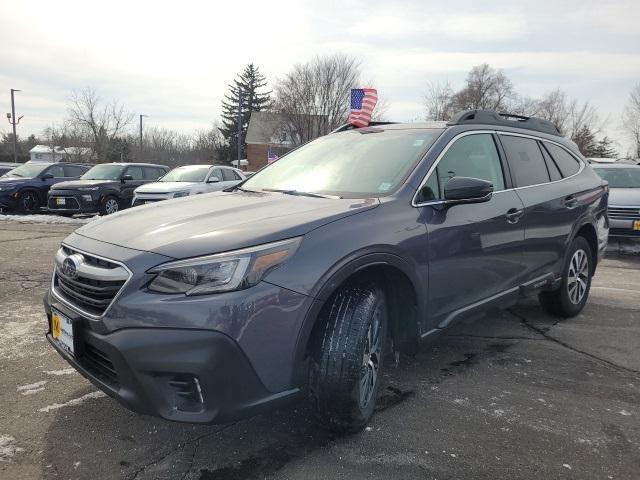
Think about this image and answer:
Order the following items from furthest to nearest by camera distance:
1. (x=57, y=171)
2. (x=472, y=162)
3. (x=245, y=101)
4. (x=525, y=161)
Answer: (x=245, y=101)
(x=57, y=171)
(x=525, y=161)
(x=472, y=162)

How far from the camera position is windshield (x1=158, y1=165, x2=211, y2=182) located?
12.6 meters

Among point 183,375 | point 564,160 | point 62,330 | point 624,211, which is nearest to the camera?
point 183,375

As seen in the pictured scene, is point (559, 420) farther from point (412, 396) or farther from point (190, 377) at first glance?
point (190, 377)

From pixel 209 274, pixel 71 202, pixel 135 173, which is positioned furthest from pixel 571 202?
pixel 135 173

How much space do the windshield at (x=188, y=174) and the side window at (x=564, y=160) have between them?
30.8 feet

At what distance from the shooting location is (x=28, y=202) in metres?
14.7

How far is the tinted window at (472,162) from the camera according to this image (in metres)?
3.26

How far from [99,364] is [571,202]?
3.95 metres

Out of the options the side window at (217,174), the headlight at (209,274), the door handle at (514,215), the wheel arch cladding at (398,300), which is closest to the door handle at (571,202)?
the door handle at (514,215)

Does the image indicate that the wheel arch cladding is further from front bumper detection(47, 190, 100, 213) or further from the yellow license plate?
front bumper detection(47, 190, 100, 213)

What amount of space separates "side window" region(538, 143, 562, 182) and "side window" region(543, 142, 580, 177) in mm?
70

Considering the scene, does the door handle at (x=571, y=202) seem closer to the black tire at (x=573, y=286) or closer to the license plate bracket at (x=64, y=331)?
the black tire at (x=573, y=286)

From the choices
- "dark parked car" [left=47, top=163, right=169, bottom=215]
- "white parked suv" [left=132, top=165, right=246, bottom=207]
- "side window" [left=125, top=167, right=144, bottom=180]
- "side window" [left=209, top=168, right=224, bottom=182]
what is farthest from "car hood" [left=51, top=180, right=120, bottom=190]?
"side window" [left=209, top=168, right=224, bottom=182]

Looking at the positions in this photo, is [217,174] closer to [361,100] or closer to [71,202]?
[71,202]
